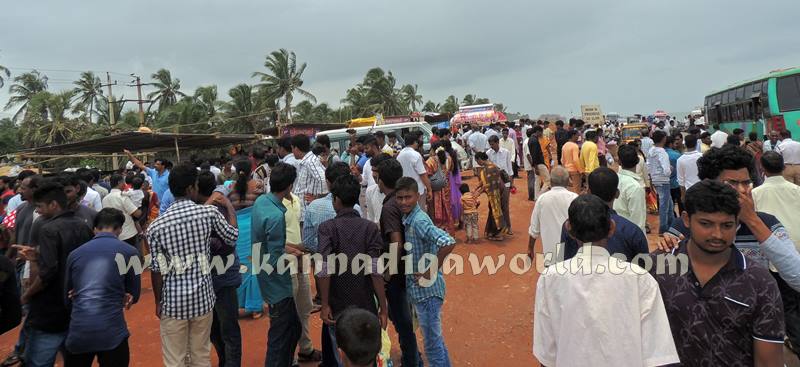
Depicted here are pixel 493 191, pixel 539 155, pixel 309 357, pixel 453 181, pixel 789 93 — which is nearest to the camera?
pixel 309 357

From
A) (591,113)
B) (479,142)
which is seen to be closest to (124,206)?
(479,142)

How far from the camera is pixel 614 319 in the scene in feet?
5.93

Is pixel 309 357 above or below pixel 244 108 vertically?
below

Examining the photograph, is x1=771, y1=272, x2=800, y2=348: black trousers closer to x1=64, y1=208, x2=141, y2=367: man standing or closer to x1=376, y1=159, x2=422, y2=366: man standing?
x1=376, y1=159, x2=422, y2=366: man standing

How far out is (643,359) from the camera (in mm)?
1814

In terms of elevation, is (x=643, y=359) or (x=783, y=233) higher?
(x=783, y=233)

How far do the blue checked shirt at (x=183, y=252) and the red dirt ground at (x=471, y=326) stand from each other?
1500mm

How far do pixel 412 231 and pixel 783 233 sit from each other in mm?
2044

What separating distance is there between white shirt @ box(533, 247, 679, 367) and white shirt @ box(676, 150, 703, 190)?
559 cm

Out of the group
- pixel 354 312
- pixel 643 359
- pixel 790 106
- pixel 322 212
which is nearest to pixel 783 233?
pixel 643 359

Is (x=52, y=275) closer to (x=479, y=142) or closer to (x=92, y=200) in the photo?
(x=92, y=200)

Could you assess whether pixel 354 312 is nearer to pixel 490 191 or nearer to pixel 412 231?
pixel 412 231

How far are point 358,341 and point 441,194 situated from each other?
563 centimetres

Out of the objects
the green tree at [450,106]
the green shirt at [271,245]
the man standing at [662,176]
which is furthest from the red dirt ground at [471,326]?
the green tree at [450,106]
